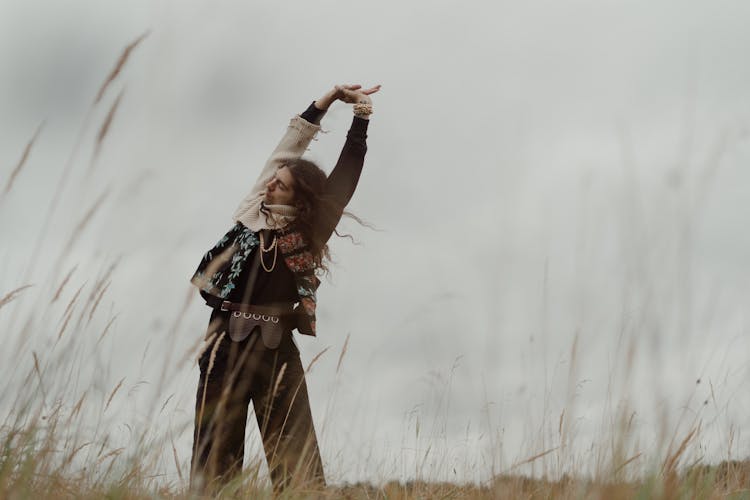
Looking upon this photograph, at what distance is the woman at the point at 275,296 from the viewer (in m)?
3.27

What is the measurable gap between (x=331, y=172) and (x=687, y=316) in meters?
1.92

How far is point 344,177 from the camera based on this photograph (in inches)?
144

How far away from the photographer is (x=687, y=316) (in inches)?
85.3

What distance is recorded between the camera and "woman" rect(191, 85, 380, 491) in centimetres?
327

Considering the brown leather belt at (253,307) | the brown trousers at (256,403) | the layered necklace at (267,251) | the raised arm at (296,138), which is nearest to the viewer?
the brown trousers at (256,403)

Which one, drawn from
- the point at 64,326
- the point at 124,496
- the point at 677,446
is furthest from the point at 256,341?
the point at 677,446

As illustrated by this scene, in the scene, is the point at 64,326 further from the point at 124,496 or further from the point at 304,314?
the point at 304,314

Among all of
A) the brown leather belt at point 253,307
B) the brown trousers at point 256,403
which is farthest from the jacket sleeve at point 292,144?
the brown trousers at point 256,403

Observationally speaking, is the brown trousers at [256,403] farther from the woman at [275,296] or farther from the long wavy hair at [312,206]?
the long wavy hair at [312,206]

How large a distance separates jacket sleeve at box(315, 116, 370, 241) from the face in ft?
0.52

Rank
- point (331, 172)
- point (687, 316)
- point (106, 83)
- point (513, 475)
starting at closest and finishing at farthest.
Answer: point (687, 316), point (106, 83), point (513, 475), point (331, 172)

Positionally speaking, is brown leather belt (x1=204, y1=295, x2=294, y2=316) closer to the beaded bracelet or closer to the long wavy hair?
the long wavy hair

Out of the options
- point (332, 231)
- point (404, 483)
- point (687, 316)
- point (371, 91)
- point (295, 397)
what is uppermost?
point (371, 91)

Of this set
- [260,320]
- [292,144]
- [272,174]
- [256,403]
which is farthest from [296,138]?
[256,403]
